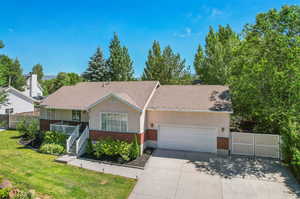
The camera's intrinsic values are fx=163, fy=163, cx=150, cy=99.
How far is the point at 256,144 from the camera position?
11586mm

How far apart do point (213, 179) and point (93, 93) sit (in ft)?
42.3

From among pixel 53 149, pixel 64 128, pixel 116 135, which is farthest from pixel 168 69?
pixel 53 149

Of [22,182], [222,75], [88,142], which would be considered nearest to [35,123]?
[88,142]

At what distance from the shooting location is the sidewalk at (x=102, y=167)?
31.5 feet

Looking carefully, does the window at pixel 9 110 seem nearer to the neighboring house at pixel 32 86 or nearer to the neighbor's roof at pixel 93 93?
the neighbor's roof at pixel 93 93

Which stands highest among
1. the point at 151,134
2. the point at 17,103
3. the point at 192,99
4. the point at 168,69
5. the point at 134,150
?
the point at 168,69

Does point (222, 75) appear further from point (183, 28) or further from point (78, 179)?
point (78, 179)

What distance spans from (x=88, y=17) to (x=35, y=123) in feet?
38.1

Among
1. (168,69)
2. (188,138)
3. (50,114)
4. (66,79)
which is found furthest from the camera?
(66,79)

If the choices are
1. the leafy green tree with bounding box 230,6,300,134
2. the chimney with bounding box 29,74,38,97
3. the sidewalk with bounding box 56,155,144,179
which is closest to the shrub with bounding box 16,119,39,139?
the sidewalk with bounding box 56,155,144,179

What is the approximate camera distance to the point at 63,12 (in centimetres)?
1445

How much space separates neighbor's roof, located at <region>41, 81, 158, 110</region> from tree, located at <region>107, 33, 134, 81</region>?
59.8 ft

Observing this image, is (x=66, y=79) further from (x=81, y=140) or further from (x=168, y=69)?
(x=81, y=140)

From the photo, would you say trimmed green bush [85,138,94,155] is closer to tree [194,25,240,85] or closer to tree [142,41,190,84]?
tree [194,25,240,85]
